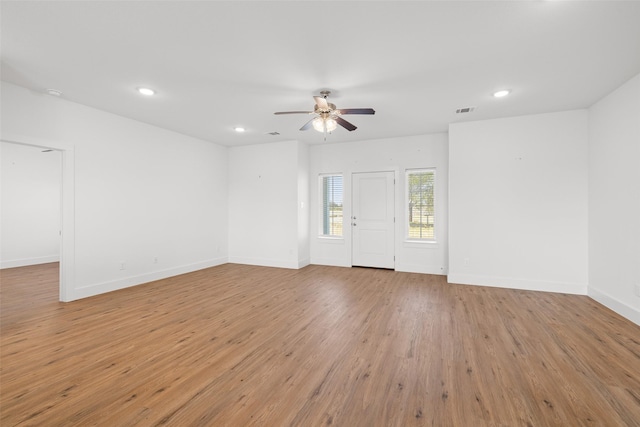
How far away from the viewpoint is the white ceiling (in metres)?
2.19

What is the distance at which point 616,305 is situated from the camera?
11.9 ft

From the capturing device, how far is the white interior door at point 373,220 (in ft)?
20.5

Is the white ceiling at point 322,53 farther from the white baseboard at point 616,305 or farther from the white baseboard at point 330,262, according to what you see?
the white baseboard at point 330,262

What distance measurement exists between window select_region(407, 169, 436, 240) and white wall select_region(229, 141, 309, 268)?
2401 mm

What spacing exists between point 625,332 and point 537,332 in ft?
3.11

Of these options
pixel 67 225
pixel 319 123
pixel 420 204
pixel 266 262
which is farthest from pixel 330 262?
pixel 67 225

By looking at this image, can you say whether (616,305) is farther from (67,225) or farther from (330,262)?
(67,225)

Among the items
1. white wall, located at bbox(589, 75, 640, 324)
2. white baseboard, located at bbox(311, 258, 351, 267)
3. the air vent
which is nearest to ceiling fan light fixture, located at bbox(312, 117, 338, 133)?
the air vent

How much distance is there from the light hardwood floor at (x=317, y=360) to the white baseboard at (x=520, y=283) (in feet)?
0.98

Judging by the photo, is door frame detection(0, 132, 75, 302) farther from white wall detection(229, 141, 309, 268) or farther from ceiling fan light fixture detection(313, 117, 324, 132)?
ceiling fan light fixture detection(313, 117, 324, 132)

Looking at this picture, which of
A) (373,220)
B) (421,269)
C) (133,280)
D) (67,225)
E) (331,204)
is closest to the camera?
(67,225)

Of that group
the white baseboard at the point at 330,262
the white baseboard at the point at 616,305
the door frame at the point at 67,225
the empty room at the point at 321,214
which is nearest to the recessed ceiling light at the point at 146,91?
the empty room at the point at 321,214

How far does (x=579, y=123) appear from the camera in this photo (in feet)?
14.6

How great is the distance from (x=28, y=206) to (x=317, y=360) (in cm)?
822
